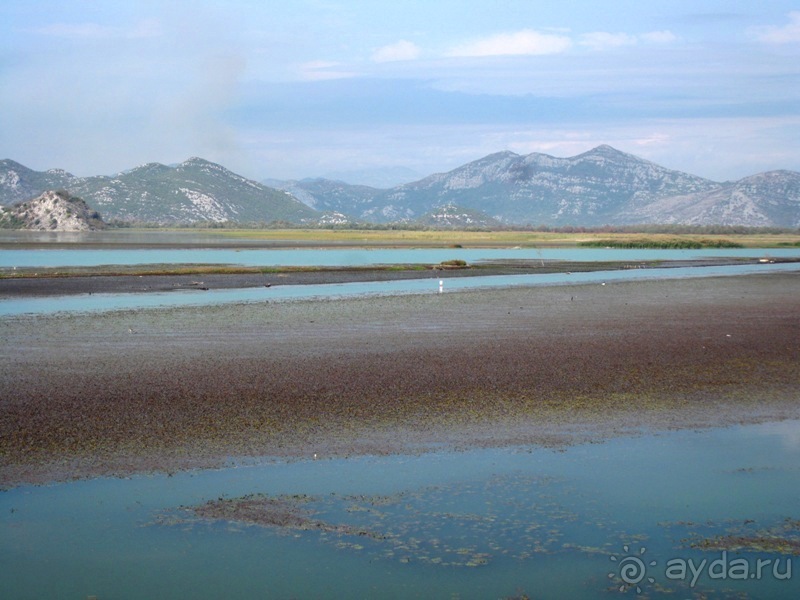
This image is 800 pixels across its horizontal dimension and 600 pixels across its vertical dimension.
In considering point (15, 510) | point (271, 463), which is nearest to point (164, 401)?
point (271, 463)

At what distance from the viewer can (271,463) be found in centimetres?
1504

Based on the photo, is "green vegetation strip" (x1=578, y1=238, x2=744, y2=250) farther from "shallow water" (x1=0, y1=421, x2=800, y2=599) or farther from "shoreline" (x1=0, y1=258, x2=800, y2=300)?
"shallow water" (x1=0, y1=421, x2=800, y2=599)

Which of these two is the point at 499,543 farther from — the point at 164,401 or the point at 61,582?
the point at 164,401

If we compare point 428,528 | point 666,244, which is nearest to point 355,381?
point 428,528

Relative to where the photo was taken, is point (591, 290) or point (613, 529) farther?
point (591, 290)

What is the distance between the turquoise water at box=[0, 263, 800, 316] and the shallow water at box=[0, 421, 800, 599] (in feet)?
90.4

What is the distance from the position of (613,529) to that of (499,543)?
5.77ft

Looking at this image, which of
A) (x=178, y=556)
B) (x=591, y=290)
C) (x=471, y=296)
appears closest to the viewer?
(x=178, y=556)

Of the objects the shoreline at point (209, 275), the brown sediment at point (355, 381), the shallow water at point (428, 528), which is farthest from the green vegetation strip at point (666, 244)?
the shallow water at point (428, 528)

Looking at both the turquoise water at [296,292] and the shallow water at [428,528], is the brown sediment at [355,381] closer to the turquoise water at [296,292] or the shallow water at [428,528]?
the shallow water at [428,528]

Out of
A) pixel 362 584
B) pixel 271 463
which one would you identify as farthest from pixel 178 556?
pixel 271 463

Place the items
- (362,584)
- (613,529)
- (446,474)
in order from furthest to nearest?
1. (446,474)
2. (613,529)
3. (362,584)

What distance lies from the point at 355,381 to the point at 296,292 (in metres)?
28.0

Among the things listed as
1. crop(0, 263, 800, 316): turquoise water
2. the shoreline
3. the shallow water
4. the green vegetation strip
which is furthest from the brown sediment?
the green vegetation strip
